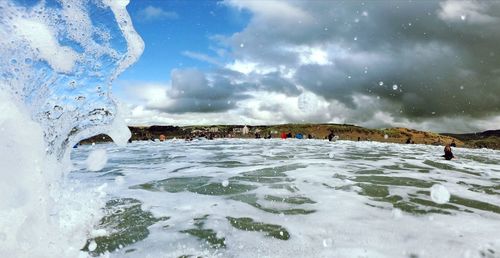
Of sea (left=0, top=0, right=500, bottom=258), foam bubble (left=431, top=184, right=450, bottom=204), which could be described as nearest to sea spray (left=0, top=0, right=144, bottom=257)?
sea (left=0, top=0, right=500, bottom=258)

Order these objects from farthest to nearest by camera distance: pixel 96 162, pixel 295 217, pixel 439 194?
1. pixel 96 162
2. pixel 439 194
3. pixel 295 217

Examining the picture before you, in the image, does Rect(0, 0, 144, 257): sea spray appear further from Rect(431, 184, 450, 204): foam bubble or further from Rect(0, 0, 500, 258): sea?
Rect(431, 184, 450, 204): foam bubble

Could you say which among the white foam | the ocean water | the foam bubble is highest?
the foam bubble

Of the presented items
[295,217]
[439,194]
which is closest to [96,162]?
[295,217]

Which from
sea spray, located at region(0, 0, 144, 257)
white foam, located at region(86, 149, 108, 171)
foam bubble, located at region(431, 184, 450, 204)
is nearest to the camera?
sea spray, located at region(0, 0, 144, 257)

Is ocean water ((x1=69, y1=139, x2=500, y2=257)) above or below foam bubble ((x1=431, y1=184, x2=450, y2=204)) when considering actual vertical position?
below

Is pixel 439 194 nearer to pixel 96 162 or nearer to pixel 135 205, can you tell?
pixel 135 205

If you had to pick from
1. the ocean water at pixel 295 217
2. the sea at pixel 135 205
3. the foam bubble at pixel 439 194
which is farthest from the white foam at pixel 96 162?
the foam bubble at pixel 439 194

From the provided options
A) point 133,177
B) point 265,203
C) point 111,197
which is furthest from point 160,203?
point 133,177

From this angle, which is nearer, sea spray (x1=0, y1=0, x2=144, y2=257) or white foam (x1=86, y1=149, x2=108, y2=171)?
sea spray (x1=0, y1=0, x2=144, y2=257)

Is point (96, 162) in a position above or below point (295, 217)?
below

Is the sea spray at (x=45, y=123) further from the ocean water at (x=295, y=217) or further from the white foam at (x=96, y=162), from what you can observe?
the white foam at (x=96, y=162)

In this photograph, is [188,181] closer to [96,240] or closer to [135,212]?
[135,212]

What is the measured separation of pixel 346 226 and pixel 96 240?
3.34 m
